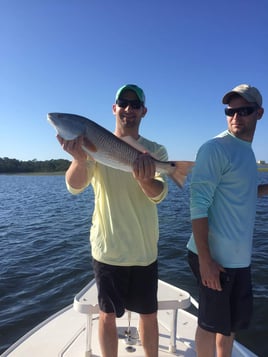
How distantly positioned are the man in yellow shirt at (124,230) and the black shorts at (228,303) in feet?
1.77

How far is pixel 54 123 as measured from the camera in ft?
10.3

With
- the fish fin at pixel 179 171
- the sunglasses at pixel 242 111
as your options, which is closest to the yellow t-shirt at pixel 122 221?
the fish fin at pixel 179 171

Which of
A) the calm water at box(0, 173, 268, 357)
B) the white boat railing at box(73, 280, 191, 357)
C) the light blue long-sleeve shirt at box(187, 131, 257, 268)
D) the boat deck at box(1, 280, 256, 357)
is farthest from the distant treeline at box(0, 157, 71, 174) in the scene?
the light blue long-sleeve shirt at box(187, 131, 257, 268)

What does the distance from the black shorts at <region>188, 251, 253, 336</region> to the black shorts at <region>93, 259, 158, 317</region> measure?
1.62ft

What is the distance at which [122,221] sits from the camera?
3.11 m

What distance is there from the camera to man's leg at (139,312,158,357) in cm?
324

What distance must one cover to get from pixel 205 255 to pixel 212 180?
0.66 meters

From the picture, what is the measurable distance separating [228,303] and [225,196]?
0.96 m

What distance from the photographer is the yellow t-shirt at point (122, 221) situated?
308cm

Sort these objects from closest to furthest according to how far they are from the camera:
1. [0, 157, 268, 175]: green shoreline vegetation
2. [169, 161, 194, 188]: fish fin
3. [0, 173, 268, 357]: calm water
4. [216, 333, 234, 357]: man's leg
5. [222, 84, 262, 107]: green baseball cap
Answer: [222, 84, 262, 107]: green baseball cap
[216, 333, 234, 357]: man's leg
[169, 161, 194, 188]: fish fin
[0, 173, 268, 357]: calm water
[0, 157, 268, 175]: green shoreline vegetation

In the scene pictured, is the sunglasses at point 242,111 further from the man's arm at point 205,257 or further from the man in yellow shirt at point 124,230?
the man's arm at point 205,257

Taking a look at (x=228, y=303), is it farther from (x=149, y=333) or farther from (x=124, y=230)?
(x=124, y=230)

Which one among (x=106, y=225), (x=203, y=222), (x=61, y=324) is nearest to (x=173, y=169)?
(x=203, y=222)

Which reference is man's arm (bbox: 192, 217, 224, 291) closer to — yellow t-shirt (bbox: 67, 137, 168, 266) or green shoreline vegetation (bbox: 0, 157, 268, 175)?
yellow t-shirt (bbox: 67, 137, 168, 266)
